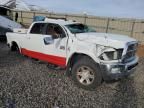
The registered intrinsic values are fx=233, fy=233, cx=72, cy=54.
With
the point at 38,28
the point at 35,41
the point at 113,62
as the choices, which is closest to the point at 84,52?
the point at 113,62

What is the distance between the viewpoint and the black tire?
5.84m

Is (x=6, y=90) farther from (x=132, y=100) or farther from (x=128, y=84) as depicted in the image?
(x=128, y=84)

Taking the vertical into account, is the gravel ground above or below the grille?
below

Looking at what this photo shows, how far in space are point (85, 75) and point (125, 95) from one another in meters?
1.12

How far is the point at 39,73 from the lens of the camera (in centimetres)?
718

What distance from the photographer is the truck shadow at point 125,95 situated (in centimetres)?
518

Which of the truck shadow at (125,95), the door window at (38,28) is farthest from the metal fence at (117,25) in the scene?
the door window at (38,28)

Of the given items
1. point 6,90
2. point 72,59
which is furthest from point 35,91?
point 72,59

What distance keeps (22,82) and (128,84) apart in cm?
299

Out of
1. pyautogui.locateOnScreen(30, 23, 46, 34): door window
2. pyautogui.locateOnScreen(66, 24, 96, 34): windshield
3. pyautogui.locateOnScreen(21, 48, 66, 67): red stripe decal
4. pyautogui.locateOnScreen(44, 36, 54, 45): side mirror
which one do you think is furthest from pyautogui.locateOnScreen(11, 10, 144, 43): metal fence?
pyautogui.locateOnScreen(44, 36, 54, 45): side mirror

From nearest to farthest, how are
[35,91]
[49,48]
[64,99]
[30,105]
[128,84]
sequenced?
[30,105] < [64,99] < [35,91] < [128,84] < [49,48]

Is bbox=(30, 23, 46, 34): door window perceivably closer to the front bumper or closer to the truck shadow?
the front bumper

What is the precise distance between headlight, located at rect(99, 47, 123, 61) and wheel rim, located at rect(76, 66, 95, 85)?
49cm

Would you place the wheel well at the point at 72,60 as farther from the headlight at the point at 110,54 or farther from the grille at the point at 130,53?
the grille at the point at 130,53
